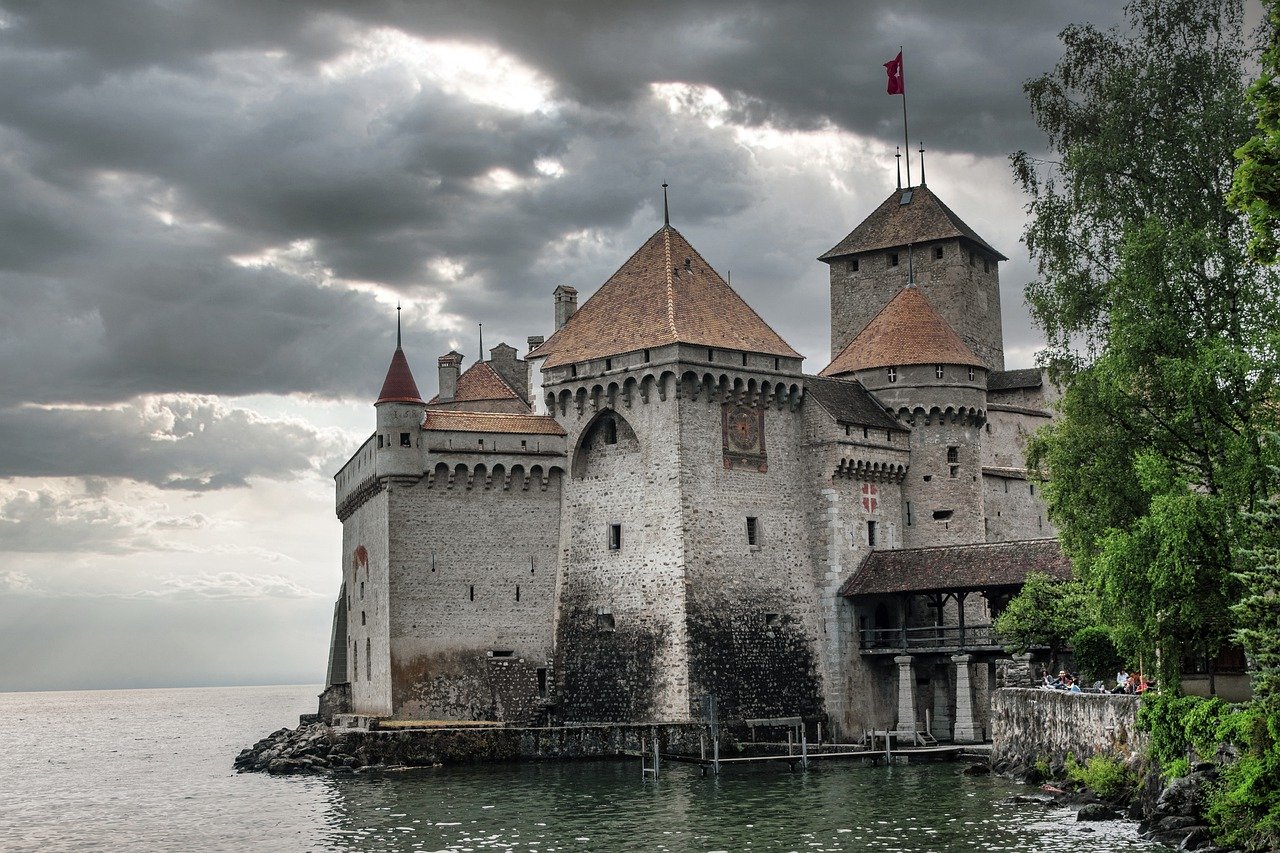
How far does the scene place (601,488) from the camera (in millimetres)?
49625

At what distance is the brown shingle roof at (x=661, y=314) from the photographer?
49.4m

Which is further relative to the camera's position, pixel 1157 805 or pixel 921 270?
pixel 921 270

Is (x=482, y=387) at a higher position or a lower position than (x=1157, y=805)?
higher

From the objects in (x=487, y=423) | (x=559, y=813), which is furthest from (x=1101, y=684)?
(x=487, y=423)

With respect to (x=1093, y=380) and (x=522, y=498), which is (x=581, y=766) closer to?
(x=522, y=498)

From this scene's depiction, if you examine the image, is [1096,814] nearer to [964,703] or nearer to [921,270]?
[964,703]

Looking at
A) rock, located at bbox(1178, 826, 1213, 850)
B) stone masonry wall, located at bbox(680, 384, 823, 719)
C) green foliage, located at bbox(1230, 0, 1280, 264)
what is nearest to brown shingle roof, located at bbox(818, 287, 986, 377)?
stone masonry wall, located at bbox(680, 384, 823, 719)

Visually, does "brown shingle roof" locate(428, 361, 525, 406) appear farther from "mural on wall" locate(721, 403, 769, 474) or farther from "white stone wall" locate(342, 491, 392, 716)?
"mural on wall" locate(721, 403, 769, 474)

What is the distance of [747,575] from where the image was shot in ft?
160

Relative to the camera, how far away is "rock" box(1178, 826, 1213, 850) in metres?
26.0

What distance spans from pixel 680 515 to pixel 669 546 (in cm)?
99

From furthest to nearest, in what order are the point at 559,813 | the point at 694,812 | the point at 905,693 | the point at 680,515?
1. the point at 905,693
2. the point at 680,515
3. the point at 559,813
4. the point at 694,812

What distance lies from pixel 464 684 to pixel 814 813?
17.1 metres

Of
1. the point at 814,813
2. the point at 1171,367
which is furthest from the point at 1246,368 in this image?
the point at 814,813
